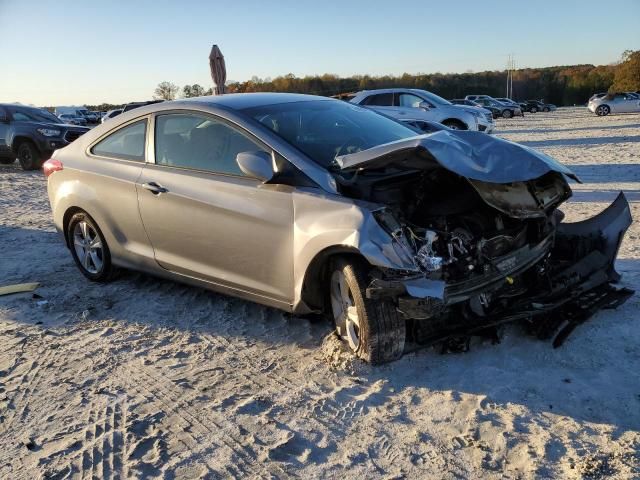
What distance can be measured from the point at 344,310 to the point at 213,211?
3.85 feet

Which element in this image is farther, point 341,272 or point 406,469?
point 341,272

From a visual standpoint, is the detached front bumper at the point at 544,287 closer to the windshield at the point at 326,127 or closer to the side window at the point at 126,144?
the windshield at the point at 326,127

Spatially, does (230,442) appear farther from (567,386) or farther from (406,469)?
(567,386)

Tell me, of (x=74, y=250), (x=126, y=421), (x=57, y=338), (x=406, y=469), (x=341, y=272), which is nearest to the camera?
(x=406, y=469)

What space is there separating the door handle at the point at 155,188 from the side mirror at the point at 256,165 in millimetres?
913

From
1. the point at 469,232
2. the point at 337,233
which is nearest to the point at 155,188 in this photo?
the point at 337,233

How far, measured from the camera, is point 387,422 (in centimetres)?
286

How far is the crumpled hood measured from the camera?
322cm

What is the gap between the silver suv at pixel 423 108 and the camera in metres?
15.9

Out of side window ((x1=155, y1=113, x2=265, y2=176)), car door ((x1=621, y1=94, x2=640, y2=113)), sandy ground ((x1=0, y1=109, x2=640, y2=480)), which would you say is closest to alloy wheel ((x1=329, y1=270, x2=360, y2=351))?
sandy ground ((x1=0, y1=109, x2=640, y2=480))

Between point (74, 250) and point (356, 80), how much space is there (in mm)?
85787

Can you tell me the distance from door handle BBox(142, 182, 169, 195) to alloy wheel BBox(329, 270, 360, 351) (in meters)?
1.56

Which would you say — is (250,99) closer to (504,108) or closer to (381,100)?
(381,100)

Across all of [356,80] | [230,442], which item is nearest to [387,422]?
[230,442]
